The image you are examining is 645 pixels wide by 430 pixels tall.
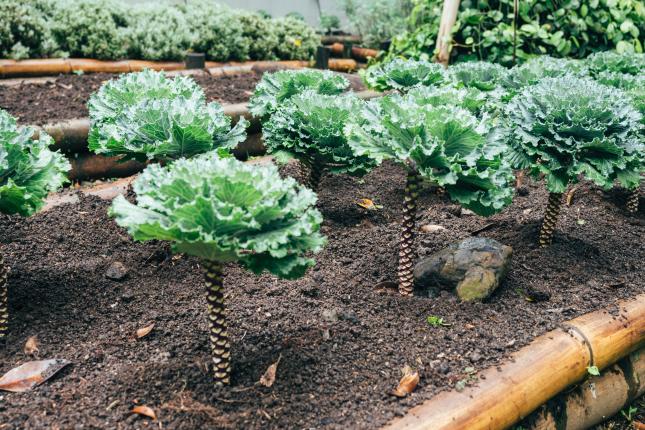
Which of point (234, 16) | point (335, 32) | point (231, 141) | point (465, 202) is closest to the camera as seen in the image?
point (465, 202)

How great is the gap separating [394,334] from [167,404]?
3.34ft

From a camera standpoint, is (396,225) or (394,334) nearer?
(394,334)

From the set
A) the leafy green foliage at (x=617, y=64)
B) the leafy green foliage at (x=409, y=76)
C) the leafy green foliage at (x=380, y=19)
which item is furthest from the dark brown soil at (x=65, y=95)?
the leafy green foliage at (x=380, y=19)

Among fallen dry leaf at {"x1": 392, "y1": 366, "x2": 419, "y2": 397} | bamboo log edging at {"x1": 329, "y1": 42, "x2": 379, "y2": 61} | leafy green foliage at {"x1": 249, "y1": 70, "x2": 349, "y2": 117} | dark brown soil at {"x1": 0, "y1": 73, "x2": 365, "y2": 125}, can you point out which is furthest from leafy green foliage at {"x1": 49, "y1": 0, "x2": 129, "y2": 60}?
fallen dry leaf at {"x1": 392, "y1": 366, "x2": 419, "y2": 397}

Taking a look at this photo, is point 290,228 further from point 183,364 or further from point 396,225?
point 396,225

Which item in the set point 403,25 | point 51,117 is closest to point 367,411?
point 51,117

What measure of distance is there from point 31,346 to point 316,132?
1857 millimetres

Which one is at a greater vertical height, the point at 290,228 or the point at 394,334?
the point at 290,228

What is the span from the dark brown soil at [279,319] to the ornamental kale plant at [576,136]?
561mm

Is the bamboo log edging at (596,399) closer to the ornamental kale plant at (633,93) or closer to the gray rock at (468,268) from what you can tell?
the gray rock at (468,268)

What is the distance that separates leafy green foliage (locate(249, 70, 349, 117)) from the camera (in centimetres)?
402

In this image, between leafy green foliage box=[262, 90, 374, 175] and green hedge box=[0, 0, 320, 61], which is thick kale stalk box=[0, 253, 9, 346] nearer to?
leafy green foliage box=[262, 90, 374, 175]

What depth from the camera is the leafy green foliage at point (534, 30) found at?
283 inches

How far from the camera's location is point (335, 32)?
39.2ft
